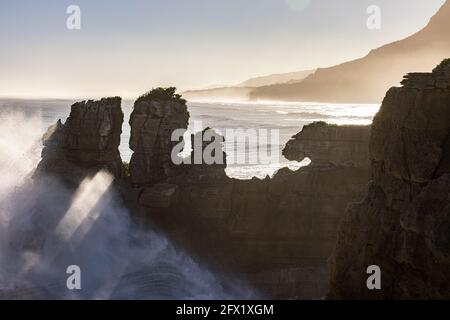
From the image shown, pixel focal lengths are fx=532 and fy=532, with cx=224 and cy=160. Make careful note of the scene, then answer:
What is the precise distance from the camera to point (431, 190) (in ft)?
82.3

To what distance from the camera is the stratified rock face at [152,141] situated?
46250 mm

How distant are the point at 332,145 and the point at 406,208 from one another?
63.2 feet

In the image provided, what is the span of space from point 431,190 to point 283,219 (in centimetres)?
2071

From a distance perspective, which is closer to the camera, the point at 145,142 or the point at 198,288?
the point at 198,288

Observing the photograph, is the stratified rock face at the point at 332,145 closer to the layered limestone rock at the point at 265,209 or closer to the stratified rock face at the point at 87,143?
the layered limestone rock at the point at 265,209

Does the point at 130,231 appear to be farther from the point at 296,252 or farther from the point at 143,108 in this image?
the point at 296,252

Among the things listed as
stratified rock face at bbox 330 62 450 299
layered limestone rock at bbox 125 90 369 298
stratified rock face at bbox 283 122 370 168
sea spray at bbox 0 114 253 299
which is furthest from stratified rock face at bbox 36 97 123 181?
stratified rock face at bbox 330 62 450 299

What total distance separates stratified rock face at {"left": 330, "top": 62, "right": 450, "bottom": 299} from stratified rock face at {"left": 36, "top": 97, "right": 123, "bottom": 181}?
930 inches

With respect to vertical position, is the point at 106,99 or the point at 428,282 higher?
the point at 106,99

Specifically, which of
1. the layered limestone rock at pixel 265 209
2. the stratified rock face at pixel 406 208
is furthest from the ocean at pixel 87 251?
the stratified rock face at pixel 406 208

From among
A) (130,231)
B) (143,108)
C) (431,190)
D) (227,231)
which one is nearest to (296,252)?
(227,231)

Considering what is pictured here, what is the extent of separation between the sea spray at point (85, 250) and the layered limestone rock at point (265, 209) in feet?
7.58

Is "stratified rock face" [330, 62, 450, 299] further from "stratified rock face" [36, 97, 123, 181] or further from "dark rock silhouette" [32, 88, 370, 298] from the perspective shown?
"stratified rock face" [36, 97, 123, 181]

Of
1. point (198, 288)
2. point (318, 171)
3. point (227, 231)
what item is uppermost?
point (318, 171)
